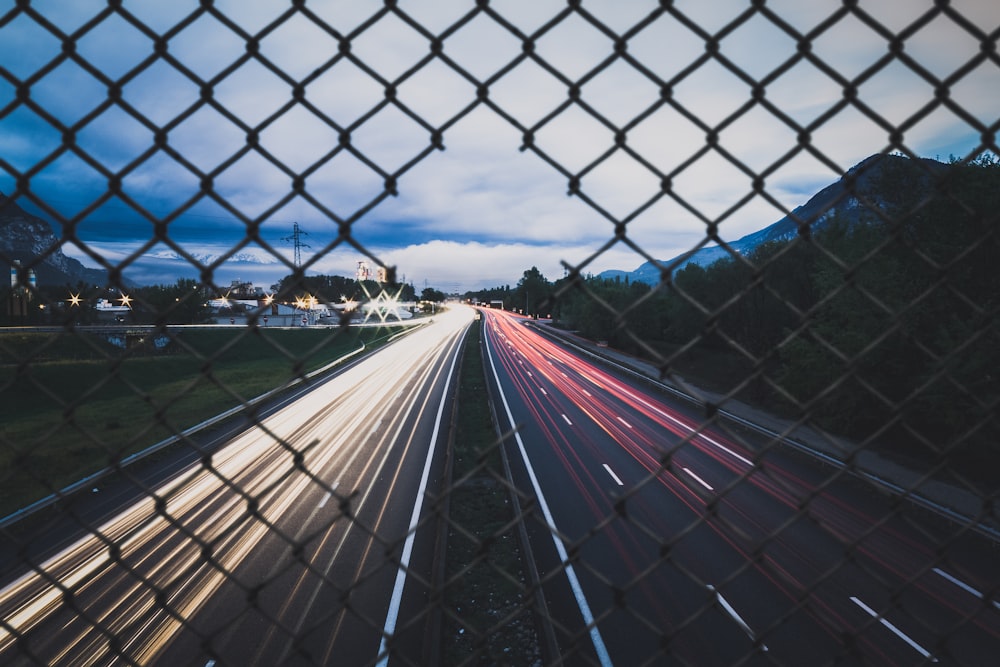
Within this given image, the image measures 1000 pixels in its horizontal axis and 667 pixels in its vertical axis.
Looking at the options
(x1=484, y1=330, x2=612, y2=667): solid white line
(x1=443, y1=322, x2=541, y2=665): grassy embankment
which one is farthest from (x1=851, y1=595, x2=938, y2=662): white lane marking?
(x1=443, y1=322, x2=541, y2=665): grassy embankment

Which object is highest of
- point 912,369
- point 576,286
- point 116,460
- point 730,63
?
point 730,63

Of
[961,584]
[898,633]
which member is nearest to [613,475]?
[898,633]

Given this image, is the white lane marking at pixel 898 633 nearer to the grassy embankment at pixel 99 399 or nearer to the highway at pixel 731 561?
the highway at pixel 731 561

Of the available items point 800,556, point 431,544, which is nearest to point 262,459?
point 431,544

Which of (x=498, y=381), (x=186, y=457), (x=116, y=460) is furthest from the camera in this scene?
(x=498, y=381)

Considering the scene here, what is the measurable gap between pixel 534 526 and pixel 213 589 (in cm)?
800

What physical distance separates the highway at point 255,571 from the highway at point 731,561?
3.15 m

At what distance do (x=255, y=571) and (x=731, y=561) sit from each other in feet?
36.9

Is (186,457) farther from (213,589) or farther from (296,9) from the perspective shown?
(296,9)

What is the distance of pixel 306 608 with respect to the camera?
386 inches

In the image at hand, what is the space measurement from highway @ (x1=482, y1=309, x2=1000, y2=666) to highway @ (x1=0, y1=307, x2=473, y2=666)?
10.3ft

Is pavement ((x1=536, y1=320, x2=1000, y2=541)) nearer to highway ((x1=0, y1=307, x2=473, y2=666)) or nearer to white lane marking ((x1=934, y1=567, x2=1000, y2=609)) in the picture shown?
white lane marking ((x1=934, y1=567, x2=1000, y2=609))

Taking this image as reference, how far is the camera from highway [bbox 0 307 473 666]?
8477 millimetres

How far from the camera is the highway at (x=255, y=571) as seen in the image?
27.8 feet
